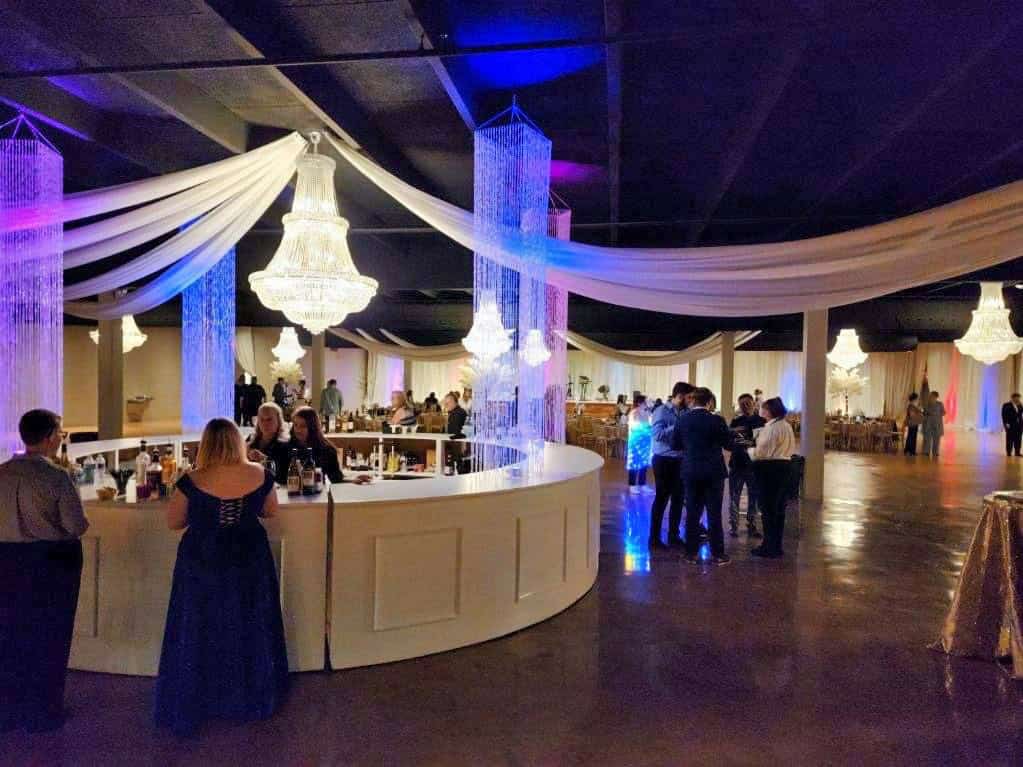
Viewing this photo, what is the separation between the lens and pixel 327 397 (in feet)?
37.9

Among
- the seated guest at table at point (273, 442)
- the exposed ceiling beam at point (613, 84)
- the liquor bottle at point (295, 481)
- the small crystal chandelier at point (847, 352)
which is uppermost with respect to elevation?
the exposed ceiling beam at point (613, 84)

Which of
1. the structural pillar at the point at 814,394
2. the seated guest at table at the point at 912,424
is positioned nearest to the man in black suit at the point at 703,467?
the structural pillar at the point at 814,394

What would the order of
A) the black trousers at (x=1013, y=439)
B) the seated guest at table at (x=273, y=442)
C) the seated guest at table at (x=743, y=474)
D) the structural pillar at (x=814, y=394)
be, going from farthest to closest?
the black trousers at (x=1013, y=439) → the structural pillar at (x=814, y=394) → the seated guest at table at (x=743, y=474) → the seated guest at table at (x=273, y=442)

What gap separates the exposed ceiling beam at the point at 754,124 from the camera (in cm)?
357

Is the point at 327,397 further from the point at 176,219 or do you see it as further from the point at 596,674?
the point at 596,674

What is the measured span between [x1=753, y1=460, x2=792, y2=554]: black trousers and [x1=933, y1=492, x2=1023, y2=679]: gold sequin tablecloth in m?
2.05

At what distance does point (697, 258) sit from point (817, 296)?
2.26 ft

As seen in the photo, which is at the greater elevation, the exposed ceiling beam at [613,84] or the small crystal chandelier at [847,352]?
the exposed ceiling beam at [613,84]

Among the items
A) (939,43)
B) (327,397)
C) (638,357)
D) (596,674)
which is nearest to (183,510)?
(596,674)

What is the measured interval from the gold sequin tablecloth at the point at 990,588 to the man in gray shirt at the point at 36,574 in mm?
4277

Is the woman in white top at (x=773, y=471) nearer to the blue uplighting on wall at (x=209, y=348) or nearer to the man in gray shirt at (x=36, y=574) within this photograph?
the blue uplighting on wall at (x=209, y=348)

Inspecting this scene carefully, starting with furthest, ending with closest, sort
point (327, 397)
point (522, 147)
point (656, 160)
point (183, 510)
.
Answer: point (327, 397)
point (656, 160)
point (522, 147)
point (183, 510)

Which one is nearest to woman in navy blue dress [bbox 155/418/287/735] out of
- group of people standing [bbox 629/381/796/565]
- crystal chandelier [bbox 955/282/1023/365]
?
group of people standing [bbox 629/381/796/565]

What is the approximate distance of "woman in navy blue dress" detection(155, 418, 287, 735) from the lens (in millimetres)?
2859
